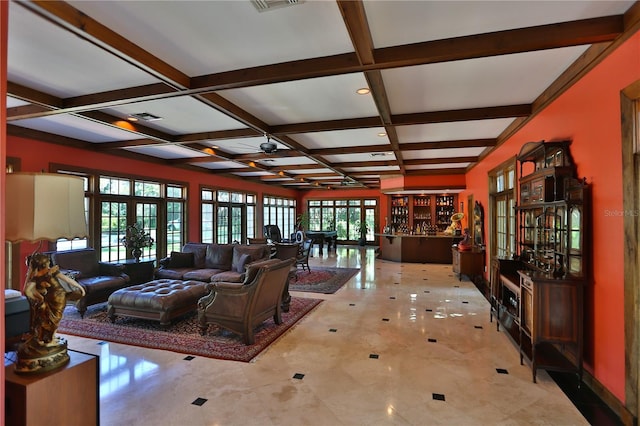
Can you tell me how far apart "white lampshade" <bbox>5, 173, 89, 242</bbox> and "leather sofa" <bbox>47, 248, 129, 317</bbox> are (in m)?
3.86

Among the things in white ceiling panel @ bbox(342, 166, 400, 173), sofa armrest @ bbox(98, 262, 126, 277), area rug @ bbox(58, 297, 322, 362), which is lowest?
area rug @ bbox(58, 297, 322, 362)

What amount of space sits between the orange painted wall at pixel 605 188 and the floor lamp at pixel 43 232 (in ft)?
12.4

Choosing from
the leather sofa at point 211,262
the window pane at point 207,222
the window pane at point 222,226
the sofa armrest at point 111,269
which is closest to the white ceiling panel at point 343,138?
the leather sofa at point 211,262

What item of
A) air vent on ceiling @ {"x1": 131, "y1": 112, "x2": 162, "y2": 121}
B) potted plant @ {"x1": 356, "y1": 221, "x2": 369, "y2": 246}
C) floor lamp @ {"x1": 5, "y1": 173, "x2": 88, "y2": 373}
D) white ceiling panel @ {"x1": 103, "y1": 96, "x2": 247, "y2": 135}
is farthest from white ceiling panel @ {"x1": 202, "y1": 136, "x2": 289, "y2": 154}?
potted plant @ {"x1": 356, "y1": 221, "x2": 369, "y2": 246}

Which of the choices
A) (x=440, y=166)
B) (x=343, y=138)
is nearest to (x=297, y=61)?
(x=343, y=138)

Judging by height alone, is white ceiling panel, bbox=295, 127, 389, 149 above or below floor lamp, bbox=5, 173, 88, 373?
above

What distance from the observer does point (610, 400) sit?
2588 mm

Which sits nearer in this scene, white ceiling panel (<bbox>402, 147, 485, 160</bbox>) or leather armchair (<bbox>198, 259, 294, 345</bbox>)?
leather armchair (<bbox>198, 259, 294, 345</bbox>)

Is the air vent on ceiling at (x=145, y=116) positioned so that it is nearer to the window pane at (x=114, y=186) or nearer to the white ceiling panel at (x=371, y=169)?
the window pane at (x=114, y=186)

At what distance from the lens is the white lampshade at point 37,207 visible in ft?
5.47

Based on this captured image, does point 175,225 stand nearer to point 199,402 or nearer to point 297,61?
point 199,402

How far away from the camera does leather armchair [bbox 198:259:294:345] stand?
3818 millimetres

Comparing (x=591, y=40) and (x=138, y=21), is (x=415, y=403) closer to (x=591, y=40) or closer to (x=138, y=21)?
(x=591, y=40)

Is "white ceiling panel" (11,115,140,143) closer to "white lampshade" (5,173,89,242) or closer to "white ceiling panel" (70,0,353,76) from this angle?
"white ceiling panel" (70,0,353,76)
